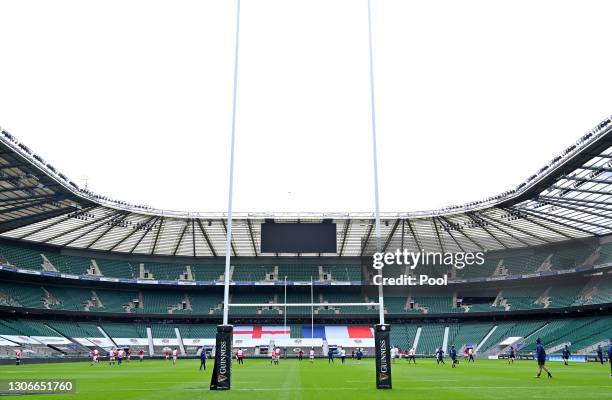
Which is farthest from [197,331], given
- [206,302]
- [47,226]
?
[47,226]

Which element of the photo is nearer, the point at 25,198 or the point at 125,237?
the point at 25,198

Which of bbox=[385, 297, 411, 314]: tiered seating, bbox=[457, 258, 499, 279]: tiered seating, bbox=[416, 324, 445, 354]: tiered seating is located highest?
bbox=[457, 258, 499, 279]: tiered seating

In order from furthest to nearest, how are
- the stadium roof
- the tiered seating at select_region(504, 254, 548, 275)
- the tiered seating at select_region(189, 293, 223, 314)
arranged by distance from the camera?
the tiered seating at select_region(189, 293, 223, 314) → the tiered seating at select_region(504, 254, 548, 275) → the stadium roof

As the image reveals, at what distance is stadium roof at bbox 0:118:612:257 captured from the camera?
41.4m

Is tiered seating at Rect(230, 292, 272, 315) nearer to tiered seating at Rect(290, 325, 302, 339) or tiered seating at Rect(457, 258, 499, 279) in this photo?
tiered seating at Rect(290, 325, 302, 339)

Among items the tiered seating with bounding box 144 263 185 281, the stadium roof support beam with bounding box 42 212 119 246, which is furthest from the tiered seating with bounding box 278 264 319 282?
the stadium roof support beam with bounding box 42 212 119 246

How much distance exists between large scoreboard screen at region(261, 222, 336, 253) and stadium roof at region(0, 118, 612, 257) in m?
1.75

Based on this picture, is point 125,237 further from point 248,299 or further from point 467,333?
point 467,333

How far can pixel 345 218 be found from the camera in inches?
2397

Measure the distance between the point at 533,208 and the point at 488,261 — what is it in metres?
19.7

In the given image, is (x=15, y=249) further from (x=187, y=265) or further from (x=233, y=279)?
(x=233, y=279)

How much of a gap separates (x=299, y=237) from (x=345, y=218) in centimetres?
576

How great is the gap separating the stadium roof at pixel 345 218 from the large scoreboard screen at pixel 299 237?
1754 millimetres

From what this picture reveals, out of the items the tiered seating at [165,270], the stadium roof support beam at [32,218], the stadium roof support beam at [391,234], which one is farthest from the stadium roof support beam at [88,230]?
the stadium roof support beam at [391,234]
